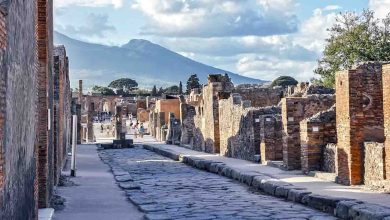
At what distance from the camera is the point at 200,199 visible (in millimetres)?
14133

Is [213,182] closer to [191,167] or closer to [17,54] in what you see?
[191,167]

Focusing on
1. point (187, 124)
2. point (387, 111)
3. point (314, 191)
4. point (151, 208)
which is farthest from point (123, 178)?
point (187, 124)

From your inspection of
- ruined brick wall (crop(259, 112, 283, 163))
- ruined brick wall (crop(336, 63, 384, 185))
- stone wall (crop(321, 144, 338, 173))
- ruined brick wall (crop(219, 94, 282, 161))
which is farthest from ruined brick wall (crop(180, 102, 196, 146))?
ruined brick wall (crop(336, 63, 384, 185))

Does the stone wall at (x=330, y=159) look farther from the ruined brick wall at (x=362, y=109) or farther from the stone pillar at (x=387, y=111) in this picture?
the stone pillar at (x=387, y=111)

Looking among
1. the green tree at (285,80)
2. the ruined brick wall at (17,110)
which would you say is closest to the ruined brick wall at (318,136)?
the ruined brick wall at (17,110)

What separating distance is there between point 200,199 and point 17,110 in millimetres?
7923

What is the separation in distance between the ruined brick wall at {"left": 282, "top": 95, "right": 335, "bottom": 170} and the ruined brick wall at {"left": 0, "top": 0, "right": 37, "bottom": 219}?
1062cm

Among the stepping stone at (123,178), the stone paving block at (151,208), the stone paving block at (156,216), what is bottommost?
the stone paving block at (156,216)

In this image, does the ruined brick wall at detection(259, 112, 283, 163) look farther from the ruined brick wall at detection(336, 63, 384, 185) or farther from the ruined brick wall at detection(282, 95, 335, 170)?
the ruined brick wall at detection(336, 63, 384, 185)

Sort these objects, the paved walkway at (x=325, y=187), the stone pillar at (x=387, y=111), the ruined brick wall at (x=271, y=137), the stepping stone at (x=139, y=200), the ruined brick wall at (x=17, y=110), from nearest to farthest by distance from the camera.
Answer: the ruined brick wall at (x=17, y=110), the paved walkway at (x=325, y=187), the stone pillar at (x=387, y=111), the stepping stone at (x=139, y=200), the ruined brick wall at (x=271, y=137)

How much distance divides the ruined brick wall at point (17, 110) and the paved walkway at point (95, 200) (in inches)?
115

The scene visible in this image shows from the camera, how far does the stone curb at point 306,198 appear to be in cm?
996

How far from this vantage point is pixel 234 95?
26984mm

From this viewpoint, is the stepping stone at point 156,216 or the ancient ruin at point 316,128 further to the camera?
the ancient ruin at point 316,128
